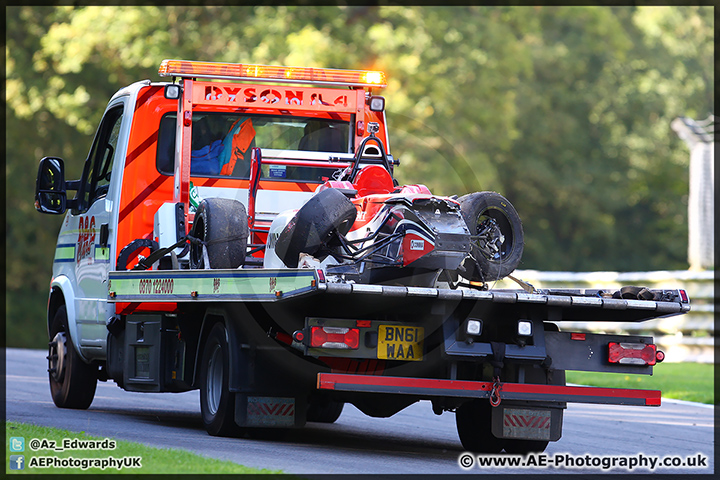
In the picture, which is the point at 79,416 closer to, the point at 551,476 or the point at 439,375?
the point at 439,375

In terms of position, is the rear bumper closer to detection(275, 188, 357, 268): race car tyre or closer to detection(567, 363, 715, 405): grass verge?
detection(275, 188, 357, 268): race car tyre

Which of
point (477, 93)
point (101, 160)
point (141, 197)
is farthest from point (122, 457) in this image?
point (477, 93)

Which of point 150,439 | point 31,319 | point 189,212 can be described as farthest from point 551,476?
point 31,319

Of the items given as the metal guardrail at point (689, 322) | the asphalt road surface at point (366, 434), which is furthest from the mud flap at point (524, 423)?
the metal guardrail at point (689, 322)

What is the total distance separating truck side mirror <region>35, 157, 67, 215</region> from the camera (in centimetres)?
1196

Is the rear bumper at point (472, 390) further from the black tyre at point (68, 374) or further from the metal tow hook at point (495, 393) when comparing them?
the black tyre at point (68, 374)

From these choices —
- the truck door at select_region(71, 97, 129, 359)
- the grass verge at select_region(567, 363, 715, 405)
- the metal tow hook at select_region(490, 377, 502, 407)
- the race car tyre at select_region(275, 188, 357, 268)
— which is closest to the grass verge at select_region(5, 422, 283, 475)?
the race car tyre at select_region(275, 188, 357, 268)

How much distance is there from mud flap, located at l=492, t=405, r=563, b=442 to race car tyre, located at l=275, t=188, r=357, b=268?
1811 millimetres

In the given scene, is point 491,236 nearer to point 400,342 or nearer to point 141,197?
point 400,342

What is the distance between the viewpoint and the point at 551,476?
860cm

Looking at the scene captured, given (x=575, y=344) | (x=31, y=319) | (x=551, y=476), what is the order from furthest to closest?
(x=31, y=319), (x=575, y=344), (x=551, y=476)

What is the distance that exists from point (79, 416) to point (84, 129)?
21366 millimetres

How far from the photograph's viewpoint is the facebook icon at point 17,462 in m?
7.93

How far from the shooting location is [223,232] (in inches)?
392
